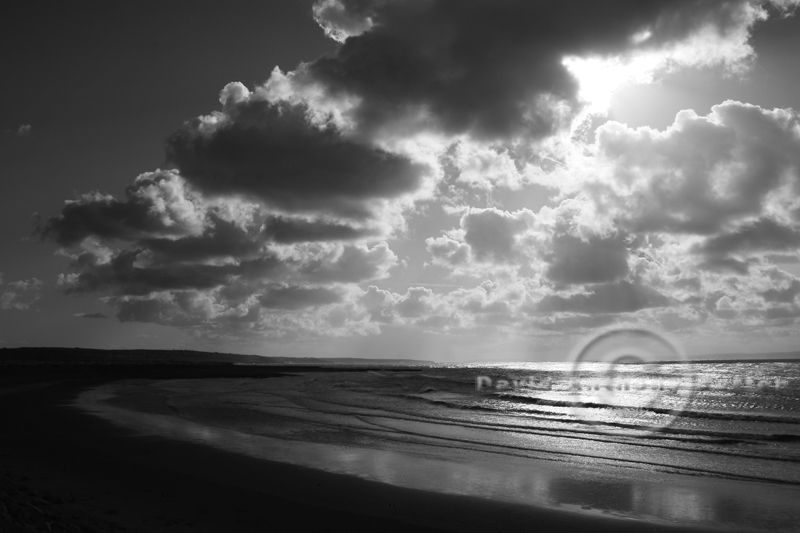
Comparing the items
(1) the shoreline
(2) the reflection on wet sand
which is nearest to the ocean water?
(2) the reflection on wet sand

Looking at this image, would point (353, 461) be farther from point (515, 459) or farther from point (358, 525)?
point (358, 525)

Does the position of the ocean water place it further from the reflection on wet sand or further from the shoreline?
the shoreline

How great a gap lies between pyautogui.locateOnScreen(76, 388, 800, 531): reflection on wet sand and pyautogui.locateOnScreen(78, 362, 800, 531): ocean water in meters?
0.05

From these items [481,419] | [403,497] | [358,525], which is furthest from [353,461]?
[481,419]

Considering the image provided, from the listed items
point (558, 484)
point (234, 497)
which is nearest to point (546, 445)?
point (558, 484)

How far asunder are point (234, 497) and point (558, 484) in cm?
757

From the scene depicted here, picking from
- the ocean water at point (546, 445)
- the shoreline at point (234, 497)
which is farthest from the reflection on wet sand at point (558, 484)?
the shoreline at point (234, 497)

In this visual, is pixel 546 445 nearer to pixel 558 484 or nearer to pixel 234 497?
pixel 558 484

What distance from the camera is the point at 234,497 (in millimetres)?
11273

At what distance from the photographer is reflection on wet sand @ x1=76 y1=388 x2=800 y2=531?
11320mm

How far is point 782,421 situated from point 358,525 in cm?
2576

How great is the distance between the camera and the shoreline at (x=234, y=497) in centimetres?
973

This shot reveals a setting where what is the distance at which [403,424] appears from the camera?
82.6ft

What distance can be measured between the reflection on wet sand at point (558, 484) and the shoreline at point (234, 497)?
737mm
